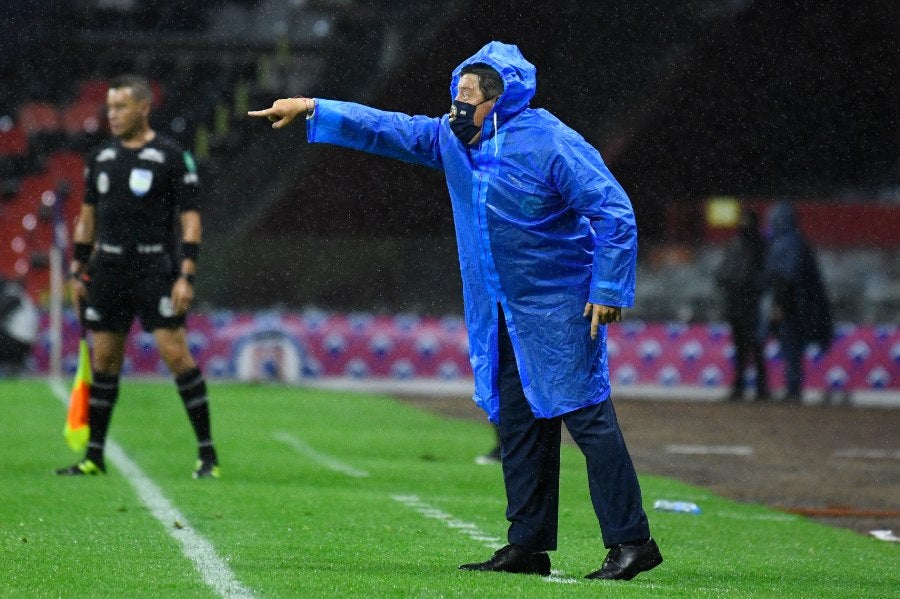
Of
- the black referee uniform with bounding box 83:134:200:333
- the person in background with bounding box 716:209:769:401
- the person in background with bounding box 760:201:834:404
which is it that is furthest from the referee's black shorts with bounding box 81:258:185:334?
the person in background with bounding box 716:209:769:401

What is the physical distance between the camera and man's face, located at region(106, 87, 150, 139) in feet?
29.6

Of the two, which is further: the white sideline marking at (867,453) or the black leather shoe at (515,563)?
the white sideline marking at (867,453)

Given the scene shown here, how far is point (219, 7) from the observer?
30578mm

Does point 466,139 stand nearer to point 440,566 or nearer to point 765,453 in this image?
point 440,566

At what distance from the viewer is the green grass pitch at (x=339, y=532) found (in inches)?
219

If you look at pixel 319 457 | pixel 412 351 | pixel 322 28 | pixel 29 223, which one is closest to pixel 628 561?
pixel 319 457

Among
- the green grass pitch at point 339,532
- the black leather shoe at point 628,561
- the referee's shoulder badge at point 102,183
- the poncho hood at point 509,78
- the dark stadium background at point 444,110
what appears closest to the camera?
the green grass pitch at point 339,532

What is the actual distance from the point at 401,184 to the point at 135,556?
22.8 m

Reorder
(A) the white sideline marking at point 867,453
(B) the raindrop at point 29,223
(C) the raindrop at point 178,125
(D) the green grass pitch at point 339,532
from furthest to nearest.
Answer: (C) the raindrop at point 178,125 → (B) the raindrop at point 29,223 → (A) the white sideline marking at point 867,453 → (D) the green grass pitch at point 339,532

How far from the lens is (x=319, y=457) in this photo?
11.0 m

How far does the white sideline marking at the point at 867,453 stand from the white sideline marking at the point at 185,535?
Result: 5.40m

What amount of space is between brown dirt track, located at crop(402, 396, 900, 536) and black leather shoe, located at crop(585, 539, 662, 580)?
9.71 feet

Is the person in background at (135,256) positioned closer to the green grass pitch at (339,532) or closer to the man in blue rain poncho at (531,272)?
the green grass pitch at (339,532)

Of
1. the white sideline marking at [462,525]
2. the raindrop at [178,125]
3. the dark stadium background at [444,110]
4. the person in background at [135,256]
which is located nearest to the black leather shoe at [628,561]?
the white sideline marking at [462,525]
